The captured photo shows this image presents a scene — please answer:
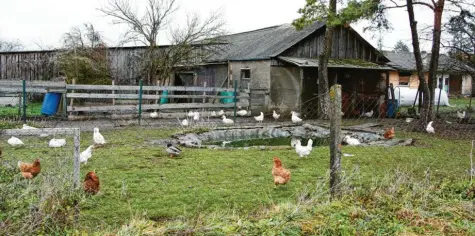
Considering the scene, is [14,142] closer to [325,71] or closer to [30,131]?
[30,131]

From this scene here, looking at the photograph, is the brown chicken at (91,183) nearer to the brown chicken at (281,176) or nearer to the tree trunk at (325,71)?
the brown chicken at (281,176)

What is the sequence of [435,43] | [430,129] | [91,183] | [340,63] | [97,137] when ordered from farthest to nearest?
[340,63]
[435,43]
[430,129]
[97,137]
[91,183]

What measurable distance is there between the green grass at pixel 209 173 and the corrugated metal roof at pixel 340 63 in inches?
330

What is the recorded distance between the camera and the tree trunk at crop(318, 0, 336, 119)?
18.5m

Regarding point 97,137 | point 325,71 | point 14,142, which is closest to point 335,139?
point 97,137

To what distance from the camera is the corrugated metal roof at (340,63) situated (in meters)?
20.1

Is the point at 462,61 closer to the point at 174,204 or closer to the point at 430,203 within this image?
the point at 430,203

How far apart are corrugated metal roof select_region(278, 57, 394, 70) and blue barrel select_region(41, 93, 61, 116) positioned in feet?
32.7

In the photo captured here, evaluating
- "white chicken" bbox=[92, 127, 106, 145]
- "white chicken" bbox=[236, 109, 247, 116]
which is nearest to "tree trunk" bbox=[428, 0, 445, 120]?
"white chicken" bbox=[236, 109, 247, 116]

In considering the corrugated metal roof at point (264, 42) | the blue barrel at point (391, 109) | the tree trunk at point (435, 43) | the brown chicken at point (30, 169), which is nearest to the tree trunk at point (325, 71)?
the corrugated metal roof at point (264, 42)

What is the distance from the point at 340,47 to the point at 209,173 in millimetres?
16961

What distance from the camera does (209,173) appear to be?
25.9 feet

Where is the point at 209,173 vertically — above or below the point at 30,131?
below

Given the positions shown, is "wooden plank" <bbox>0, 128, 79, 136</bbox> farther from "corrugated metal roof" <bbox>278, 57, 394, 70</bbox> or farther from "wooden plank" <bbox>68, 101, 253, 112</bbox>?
"corrugated metal roof" <bbox>278, 57, 394, 70</bbox>
